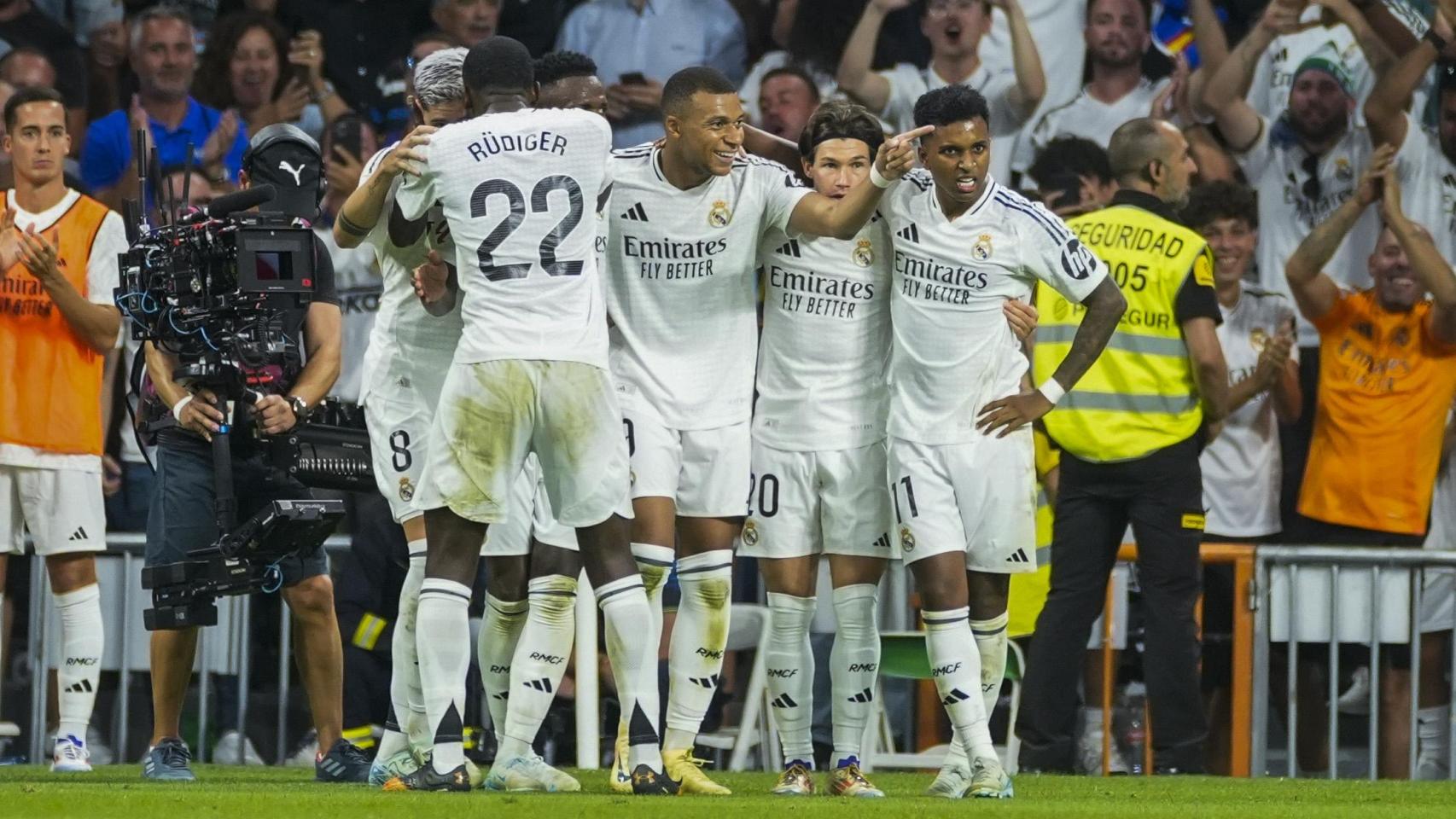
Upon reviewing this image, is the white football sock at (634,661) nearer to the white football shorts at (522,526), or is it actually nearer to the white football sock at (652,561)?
the white football sock at (652,561)

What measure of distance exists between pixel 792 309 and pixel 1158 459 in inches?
99.8

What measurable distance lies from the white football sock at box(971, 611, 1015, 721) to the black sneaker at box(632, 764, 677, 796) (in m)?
1.55

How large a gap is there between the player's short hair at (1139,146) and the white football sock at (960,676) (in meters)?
3.19

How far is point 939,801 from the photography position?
7648 mm

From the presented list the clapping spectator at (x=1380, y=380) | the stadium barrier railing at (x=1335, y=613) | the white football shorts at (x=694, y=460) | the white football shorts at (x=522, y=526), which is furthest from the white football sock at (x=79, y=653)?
the clapping spectator at (x=1380, y=380)

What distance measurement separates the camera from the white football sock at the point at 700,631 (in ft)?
26.6

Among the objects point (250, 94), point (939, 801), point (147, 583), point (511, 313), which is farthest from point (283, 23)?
point (939, 801)

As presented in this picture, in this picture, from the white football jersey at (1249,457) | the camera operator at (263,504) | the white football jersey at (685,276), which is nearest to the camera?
the white football jersey at (685,276)

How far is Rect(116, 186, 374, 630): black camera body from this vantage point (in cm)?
818

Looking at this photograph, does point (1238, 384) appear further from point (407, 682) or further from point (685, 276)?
point (407, 682)

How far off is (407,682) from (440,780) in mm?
932

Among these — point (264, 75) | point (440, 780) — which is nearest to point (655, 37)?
point (264, 75)

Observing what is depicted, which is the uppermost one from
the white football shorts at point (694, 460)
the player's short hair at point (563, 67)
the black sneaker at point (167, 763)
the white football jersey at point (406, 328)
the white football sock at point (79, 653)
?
the player's short hair at point (563, 67)

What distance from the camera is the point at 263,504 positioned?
28.9ft
